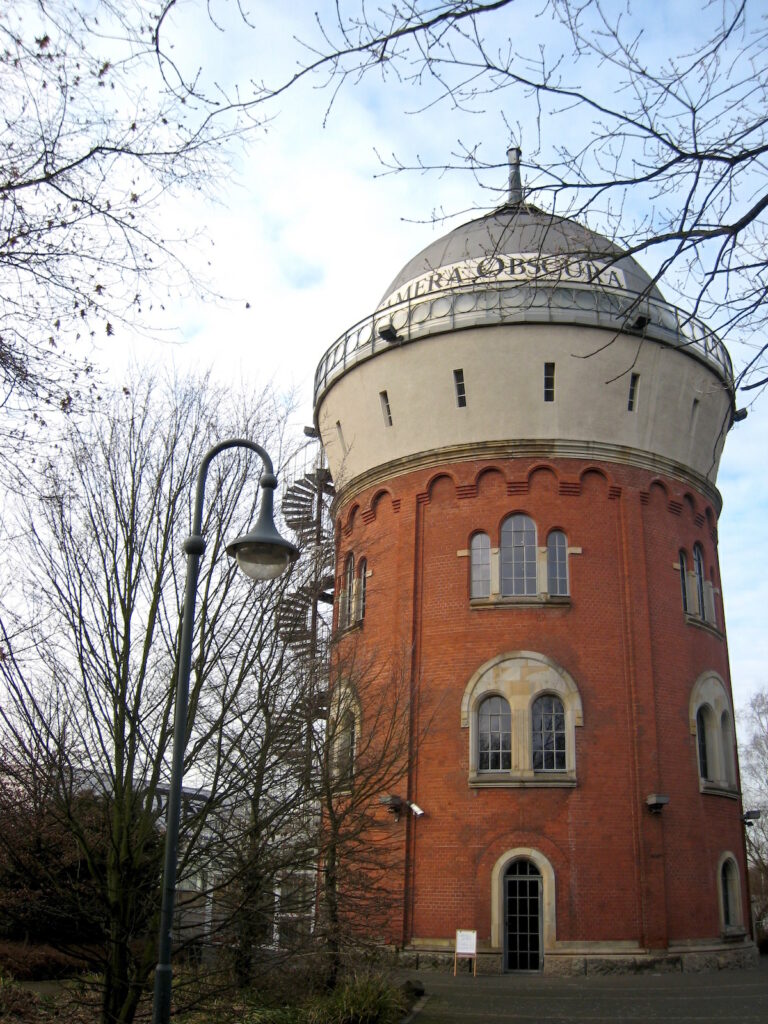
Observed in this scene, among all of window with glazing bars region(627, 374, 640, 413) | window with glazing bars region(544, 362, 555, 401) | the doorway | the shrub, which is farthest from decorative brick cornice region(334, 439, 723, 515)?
the shrub

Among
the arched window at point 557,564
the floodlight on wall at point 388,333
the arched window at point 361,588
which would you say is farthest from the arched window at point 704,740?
the floodlight on wall at point 388,333

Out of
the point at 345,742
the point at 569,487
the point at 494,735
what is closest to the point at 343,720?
the point at 345,742

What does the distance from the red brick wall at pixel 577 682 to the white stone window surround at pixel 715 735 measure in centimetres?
29

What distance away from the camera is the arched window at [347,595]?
2416cm

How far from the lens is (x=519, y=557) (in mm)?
22594

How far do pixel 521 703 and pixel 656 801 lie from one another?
334 centimetres

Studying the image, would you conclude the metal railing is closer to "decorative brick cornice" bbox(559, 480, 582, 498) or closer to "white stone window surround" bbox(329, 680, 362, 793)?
"decorative brick cornice" bbox(559, 480, 582, 498)

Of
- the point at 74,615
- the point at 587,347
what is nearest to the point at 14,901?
the point at 74,615

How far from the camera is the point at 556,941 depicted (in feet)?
64.2

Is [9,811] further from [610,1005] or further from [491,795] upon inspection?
[491,795]

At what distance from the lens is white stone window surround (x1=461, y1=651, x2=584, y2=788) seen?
2075 centimetres

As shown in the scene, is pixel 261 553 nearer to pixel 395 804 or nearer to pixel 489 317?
pixel 395 804

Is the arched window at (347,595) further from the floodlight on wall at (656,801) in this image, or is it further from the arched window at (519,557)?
the floodlight on wall at (656,801)

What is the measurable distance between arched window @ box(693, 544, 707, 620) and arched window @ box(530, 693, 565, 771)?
5.02 metres
